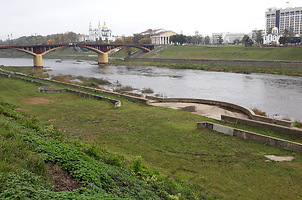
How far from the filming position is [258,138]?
15.0 meters

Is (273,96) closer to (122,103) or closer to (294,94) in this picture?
(294,94)

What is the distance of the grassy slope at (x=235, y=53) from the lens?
64.7m

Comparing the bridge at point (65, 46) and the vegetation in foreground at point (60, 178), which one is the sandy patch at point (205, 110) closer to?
the vegetation in foreground at point (60, 178)

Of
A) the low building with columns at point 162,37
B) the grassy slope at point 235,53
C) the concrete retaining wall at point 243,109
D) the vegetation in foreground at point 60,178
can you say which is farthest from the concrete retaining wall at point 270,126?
the low building with columns at point 162,37

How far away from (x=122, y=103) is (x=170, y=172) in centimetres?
1479

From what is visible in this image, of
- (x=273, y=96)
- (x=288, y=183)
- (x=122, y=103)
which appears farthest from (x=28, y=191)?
(x=273, y=96)

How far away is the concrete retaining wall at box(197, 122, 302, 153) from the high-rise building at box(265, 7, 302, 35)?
143 m

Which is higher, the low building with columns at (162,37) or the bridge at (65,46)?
the low building with columns at (162,37)

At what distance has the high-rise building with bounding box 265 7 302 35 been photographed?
5945 inches

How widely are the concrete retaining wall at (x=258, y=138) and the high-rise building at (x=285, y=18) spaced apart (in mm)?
143017

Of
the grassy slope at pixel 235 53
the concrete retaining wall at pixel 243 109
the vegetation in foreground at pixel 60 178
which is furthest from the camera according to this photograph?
the grassy slope at pixel 235 53

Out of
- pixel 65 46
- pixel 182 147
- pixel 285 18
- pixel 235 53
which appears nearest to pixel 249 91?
pixel 182 147

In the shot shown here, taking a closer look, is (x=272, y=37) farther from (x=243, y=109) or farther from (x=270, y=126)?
(x=270, y=126)

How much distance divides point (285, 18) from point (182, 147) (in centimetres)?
17048
